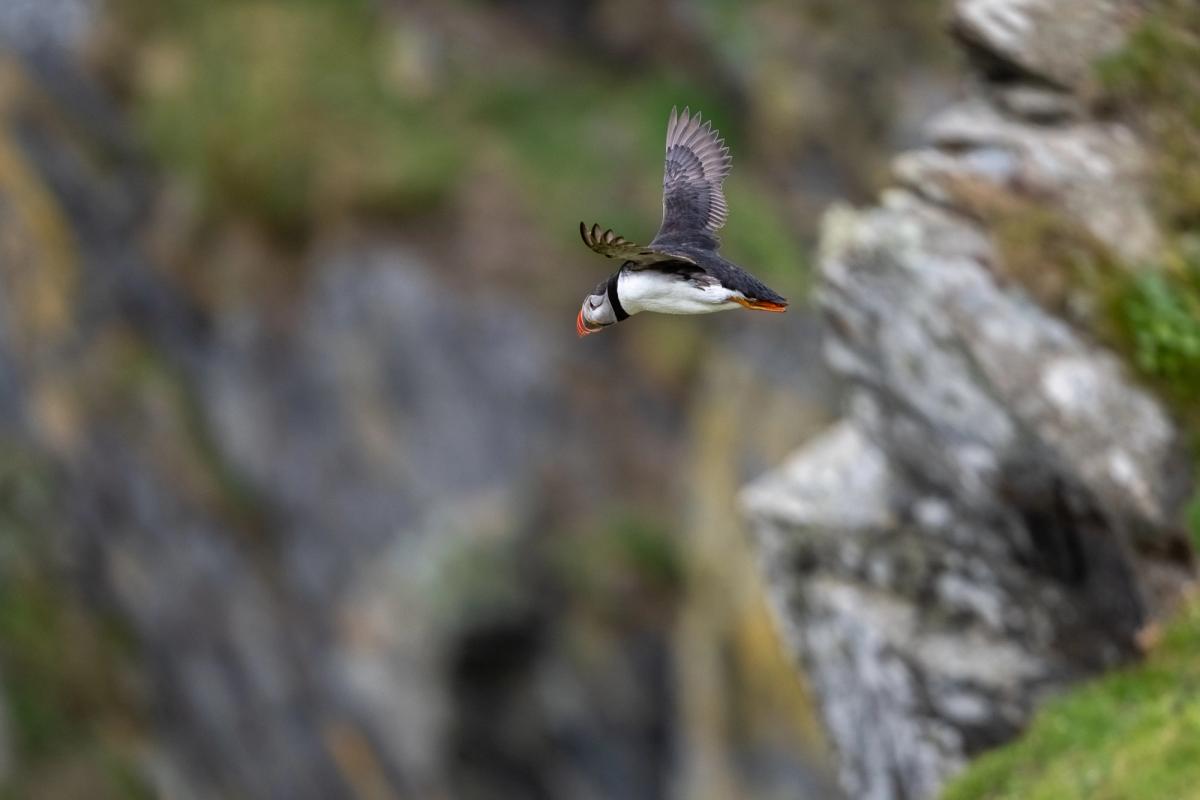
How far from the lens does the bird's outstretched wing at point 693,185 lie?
1099 centimetres

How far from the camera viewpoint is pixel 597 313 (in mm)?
10211

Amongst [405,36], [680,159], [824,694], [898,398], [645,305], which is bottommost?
[824,694]

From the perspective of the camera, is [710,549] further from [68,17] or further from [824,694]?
[68,17]

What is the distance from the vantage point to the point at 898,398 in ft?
40.8

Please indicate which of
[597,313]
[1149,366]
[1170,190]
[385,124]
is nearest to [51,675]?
[385,124]

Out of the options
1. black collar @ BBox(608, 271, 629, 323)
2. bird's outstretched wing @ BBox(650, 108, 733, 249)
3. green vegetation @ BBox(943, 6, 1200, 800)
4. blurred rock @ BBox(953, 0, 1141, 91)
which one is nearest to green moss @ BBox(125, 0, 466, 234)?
blurred rock @ BBox(953, 0, 1141, 91)

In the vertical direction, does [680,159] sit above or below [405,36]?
below

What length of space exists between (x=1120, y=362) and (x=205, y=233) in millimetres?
22206

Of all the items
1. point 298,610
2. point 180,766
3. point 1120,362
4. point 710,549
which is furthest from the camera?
point 180,766

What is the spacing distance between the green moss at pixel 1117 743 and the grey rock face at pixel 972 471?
0.59m

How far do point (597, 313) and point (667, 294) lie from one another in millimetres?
542

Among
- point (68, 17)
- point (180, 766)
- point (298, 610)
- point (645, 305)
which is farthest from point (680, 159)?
point (180, 766)

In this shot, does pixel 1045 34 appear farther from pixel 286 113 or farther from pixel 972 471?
pixel 286 113

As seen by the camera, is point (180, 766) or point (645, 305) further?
→ point (180, 766)
